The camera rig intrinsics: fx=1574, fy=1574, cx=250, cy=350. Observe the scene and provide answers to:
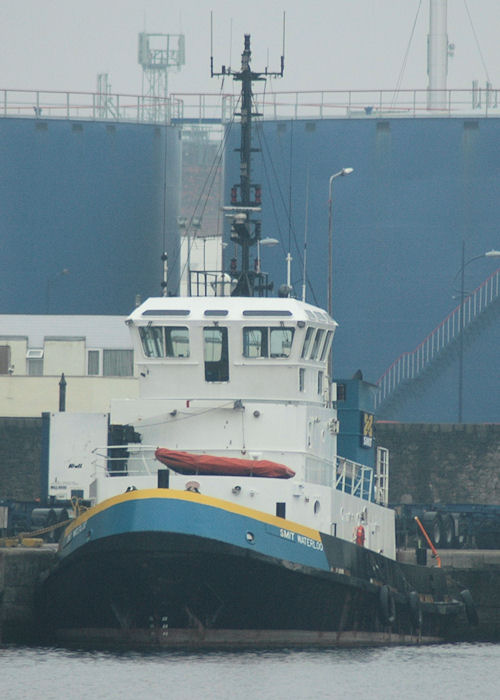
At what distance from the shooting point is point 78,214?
256 feet

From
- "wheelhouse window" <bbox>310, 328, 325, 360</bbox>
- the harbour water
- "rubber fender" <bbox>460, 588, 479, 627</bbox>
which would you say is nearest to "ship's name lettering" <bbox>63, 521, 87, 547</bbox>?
the harbour water

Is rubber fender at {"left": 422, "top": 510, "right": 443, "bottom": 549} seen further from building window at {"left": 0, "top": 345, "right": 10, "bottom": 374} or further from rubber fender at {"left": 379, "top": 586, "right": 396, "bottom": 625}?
building window at {"left": 0, "top": 345, "right": 10, "bottom": 374}

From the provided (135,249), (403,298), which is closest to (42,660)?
(403,298)

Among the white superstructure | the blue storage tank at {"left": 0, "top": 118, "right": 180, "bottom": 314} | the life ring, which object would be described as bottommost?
the life ring

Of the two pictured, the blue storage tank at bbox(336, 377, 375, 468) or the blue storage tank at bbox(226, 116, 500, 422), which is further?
the blue storage tank at bbox(226, 116, 500, 422)

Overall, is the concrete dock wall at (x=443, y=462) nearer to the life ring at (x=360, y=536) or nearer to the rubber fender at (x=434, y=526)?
the rubber fender at (x=434, y=526)

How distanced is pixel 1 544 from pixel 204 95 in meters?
46.8

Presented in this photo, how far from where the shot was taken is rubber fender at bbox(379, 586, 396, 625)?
33188mm

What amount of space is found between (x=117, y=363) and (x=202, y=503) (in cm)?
4472

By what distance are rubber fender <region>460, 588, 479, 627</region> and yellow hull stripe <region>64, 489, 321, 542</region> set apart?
8364 mm

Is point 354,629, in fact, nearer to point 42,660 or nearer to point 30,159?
point 42,660

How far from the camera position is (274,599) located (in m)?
30.6

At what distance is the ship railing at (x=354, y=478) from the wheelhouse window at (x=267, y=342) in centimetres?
279

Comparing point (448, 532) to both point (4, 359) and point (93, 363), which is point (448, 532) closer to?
point (93, 363)
